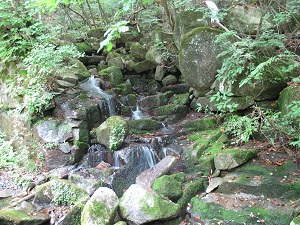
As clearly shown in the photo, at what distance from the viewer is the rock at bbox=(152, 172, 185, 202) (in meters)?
5.68

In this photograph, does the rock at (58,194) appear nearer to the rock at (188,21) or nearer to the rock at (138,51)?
the rock at (188,21)

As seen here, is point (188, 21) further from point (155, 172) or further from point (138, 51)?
point (155, 172)

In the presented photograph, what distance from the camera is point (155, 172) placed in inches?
259

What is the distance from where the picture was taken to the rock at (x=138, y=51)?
1234 cm

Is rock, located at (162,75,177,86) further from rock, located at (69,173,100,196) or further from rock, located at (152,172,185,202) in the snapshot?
rock, located at (69,173,100,196)

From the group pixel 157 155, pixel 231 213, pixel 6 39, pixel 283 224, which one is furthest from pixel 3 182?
pixel 283 224

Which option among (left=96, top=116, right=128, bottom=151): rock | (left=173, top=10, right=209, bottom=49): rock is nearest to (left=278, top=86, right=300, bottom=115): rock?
(left=173, top=10, right=209, bottom=49): rock

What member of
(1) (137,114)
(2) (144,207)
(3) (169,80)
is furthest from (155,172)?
(3) (169,80)

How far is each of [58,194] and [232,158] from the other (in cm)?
415

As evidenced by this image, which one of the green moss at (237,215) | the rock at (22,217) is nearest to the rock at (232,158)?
the green moss at (237,215)

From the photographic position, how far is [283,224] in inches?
175

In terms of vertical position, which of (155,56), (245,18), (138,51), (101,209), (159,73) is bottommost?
A: (101,209)

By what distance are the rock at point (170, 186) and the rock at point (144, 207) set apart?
1.37 ft

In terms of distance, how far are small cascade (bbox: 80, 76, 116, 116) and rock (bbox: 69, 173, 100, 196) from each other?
10.3 ft
